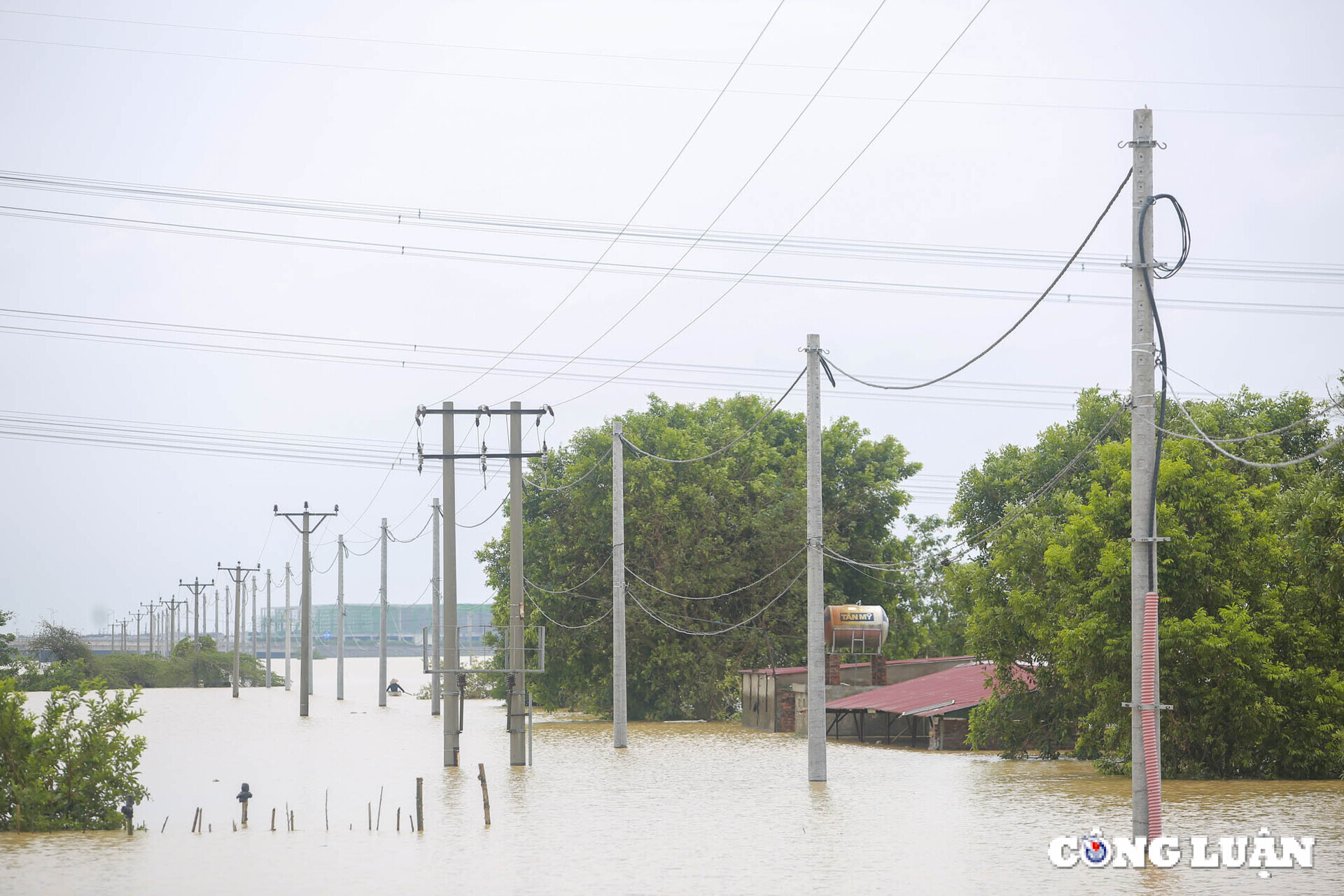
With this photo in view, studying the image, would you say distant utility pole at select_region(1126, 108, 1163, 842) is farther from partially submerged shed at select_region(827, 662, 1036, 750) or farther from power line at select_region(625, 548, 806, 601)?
power line at select_region(625, 548, 806, 601)

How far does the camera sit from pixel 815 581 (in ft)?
101

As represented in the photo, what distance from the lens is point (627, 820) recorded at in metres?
24.6

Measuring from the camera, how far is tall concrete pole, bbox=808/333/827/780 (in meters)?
30.2

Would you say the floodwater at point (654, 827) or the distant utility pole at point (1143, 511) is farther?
the distant utility pole at point (1143, 511)

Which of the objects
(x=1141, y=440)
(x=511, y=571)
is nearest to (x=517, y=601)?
(x=511, y=571)

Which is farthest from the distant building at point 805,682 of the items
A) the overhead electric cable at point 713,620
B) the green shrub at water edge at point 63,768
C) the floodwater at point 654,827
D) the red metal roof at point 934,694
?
the green shrub at water edge at point 63,768

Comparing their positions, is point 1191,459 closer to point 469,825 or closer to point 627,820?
point 627,820

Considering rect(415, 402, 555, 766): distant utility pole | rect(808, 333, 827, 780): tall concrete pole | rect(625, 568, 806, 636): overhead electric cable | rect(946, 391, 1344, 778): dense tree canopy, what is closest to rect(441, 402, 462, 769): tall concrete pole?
rect(415, 402, 555, 766): distant utility pole

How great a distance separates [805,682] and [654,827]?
28847 millimetres

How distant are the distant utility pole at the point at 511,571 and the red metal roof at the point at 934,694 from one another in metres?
11.6

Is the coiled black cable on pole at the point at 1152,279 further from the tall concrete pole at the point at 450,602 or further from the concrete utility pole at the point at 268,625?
the concrete utility pole at the point at 268,625

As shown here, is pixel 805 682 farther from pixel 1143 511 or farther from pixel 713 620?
pixel 1143 511

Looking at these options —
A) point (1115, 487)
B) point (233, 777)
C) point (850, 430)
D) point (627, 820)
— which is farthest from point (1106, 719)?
point (850, 430)

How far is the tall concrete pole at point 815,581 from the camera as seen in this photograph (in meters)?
30.2
